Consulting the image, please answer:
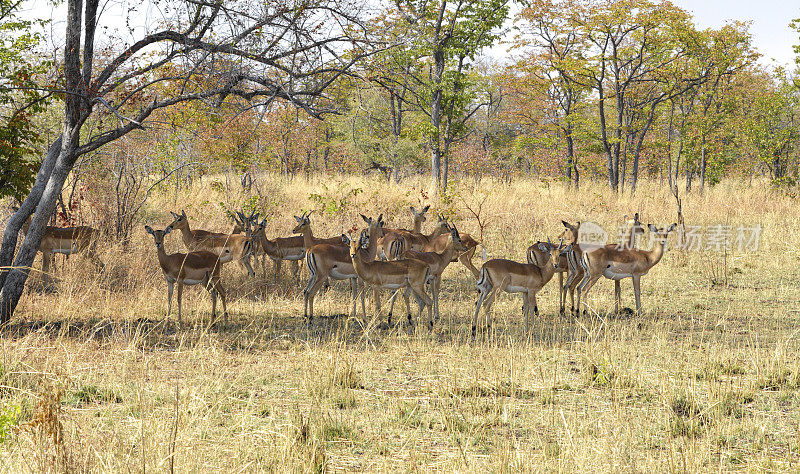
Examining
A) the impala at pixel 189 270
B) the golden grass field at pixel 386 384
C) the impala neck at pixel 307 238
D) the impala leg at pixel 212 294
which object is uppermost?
the impala neck at pixel 307 238

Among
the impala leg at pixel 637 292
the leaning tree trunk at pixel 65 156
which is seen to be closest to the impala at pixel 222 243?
the leaning tree trunk at pixel 65 156

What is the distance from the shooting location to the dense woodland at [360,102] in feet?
26.3

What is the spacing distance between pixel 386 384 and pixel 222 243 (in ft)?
21.2

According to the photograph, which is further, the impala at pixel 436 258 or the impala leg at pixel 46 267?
the impala leg at pixel 46 267

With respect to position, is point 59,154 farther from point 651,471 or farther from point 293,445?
point 651,471

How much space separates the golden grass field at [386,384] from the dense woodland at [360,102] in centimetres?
214

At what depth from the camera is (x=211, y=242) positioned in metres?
11.8

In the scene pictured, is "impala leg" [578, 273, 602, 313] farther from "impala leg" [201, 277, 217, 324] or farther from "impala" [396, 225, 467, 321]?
"impala leg" [201, 277, 217, 324]

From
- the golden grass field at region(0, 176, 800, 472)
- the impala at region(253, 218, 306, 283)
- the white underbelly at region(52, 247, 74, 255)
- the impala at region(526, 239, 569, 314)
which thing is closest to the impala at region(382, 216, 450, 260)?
the golden grass field at region(0, 176, 800, 472)

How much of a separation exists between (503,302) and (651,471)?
21.2 ft

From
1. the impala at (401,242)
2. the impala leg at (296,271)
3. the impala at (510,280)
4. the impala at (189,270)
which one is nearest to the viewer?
the impala at (510,280)

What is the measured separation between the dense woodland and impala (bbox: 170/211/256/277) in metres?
1.19

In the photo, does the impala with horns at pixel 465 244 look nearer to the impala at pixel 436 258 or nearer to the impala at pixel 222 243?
the impala at pixel 436 258

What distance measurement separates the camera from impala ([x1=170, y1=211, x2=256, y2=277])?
1080 centimetres
